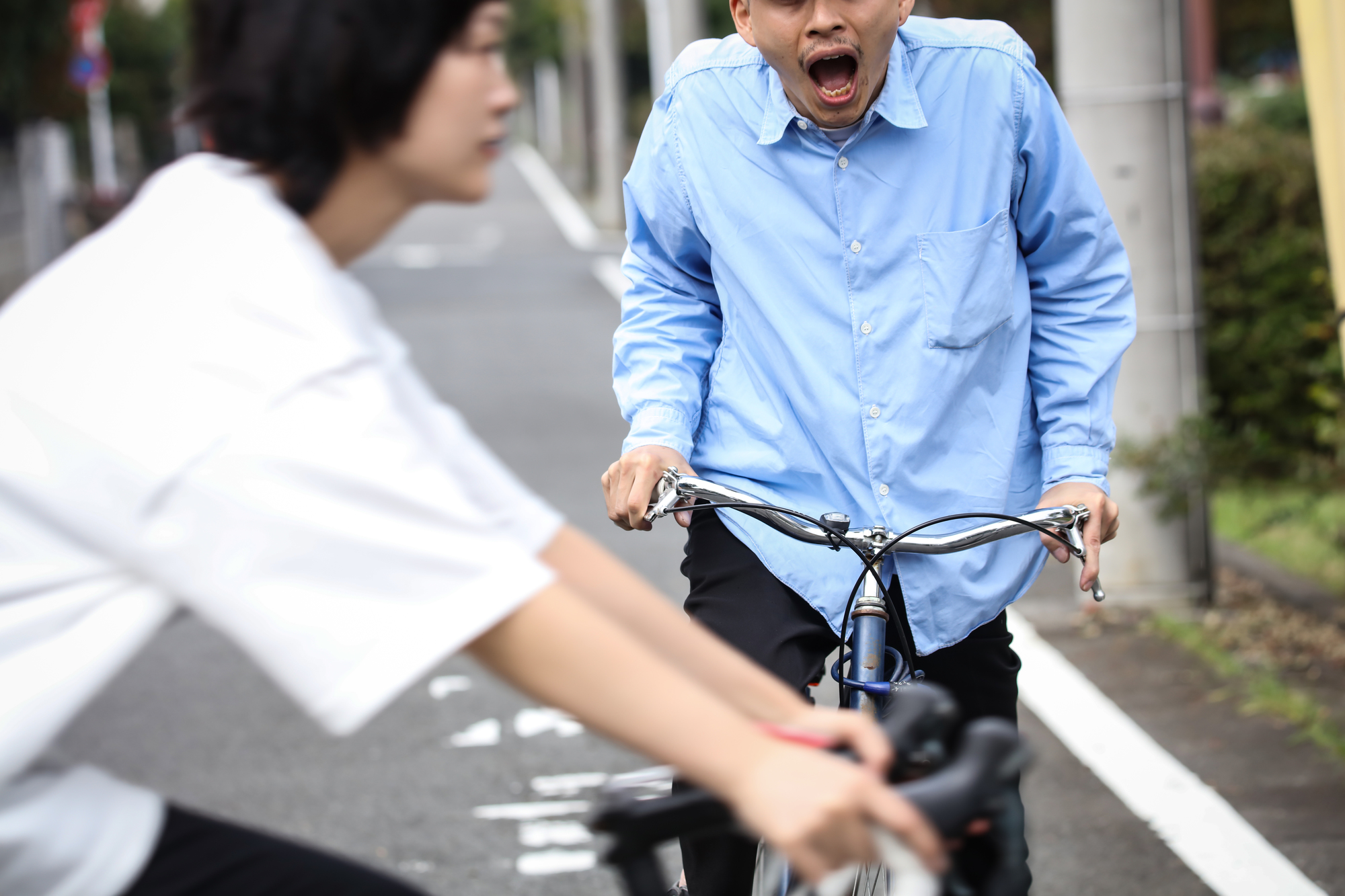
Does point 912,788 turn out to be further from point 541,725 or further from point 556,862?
point 541,725

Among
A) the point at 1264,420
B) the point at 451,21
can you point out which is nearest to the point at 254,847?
the point at 451,21

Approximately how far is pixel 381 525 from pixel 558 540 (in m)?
0.33

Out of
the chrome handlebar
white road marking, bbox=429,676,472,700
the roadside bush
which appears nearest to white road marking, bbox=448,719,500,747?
Answer: white road marking, bbox=429,676,472,700

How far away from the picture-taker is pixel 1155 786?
471 centimetres

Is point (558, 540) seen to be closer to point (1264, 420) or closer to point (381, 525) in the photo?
point (381, 525)

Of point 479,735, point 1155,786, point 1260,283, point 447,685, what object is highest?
point 1260,283

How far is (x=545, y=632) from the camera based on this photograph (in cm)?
137

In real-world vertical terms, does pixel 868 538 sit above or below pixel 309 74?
below

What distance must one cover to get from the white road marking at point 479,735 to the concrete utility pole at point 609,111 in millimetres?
22409

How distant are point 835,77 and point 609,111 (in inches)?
1049

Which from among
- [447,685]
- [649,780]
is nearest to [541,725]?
[447,685]

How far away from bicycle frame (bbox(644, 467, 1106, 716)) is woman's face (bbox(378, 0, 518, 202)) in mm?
1140

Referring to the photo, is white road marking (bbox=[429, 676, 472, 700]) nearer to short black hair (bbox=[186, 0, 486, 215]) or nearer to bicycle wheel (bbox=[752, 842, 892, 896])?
bicycle wheel (bbox=[752, 842, 892, 896])

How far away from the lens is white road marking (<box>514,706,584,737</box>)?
5.48m
